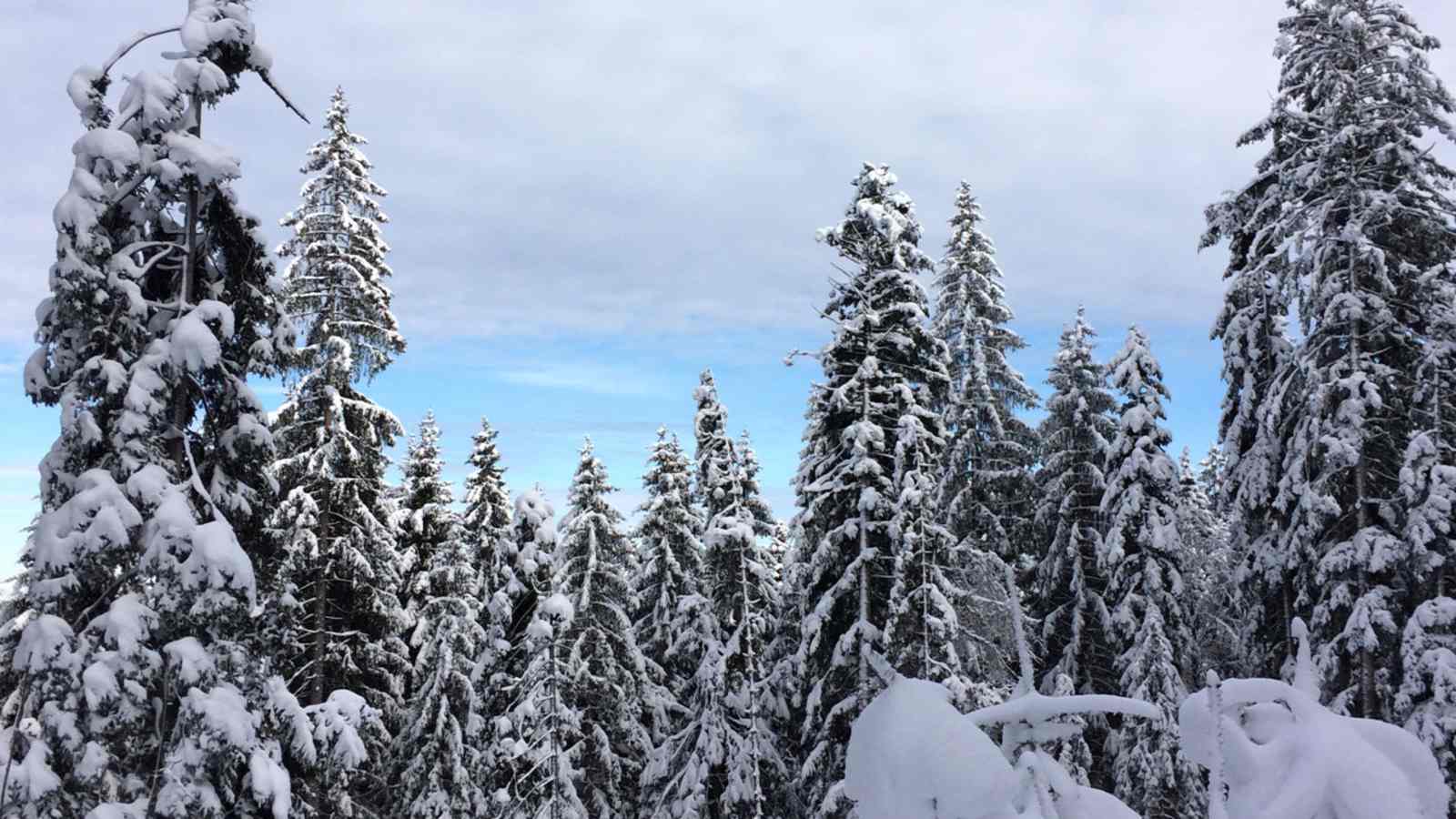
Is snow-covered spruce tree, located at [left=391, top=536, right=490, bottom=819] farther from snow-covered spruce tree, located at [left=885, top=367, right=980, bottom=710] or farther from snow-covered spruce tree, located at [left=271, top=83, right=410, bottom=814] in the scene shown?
snow-covered spruce tree, located at [left=885, top=367, right=980, bottom=710]

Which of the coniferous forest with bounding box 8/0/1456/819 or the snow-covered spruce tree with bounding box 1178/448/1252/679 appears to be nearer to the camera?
the coniferous forest with bounding box 8/0/1456/819

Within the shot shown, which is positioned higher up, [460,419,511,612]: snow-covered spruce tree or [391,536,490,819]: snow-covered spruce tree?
[460,419,511,612]: snow-covered spruce tree

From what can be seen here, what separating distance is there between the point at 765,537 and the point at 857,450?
15610 mm

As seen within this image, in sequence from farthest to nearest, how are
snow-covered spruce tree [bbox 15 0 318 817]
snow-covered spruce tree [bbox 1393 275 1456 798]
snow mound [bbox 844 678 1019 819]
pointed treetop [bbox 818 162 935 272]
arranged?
1. pointed treetop [bbox 818 162 935 272]
2. snow-covered spruce tree [bbox 1393 275 1456 798]
3. snow-covered spruce tree [bbox 15 0 318 817]
4. snow mound [bbox 844 678 1019 819]

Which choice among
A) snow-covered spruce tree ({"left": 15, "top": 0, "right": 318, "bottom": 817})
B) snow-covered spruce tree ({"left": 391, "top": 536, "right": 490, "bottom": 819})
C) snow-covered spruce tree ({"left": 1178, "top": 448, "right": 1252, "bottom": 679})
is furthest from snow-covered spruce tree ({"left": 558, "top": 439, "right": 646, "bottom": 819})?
snow-covered spruce tree ({"left": 1178, "top": 448, "right": 1252, "bottom": 679})

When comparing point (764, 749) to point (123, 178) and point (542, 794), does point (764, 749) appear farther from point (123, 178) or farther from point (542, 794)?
point (123, 178)

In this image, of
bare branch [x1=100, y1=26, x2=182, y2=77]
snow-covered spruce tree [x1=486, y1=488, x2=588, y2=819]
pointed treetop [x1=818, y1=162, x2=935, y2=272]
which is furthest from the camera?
snow-covered spruce tree [x1=486, y1=488, x2=588, y2=819]

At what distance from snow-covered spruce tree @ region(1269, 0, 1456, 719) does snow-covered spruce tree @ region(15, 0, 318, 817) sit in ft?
56.8

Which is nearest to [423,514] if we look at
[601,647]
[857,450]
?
[601,647]

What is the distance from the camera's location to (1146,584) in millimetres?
24141

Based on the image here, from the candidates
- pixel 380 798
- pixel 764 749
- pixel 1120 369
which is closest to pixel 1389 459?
pixel 1120 369

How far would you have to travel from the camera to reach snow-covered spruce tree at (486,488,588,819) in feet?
75.6

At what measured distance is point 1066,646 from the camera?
26.3 metres

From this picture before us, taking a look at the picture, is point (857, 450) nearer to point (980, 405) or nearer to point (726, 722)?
point (980, 405)
